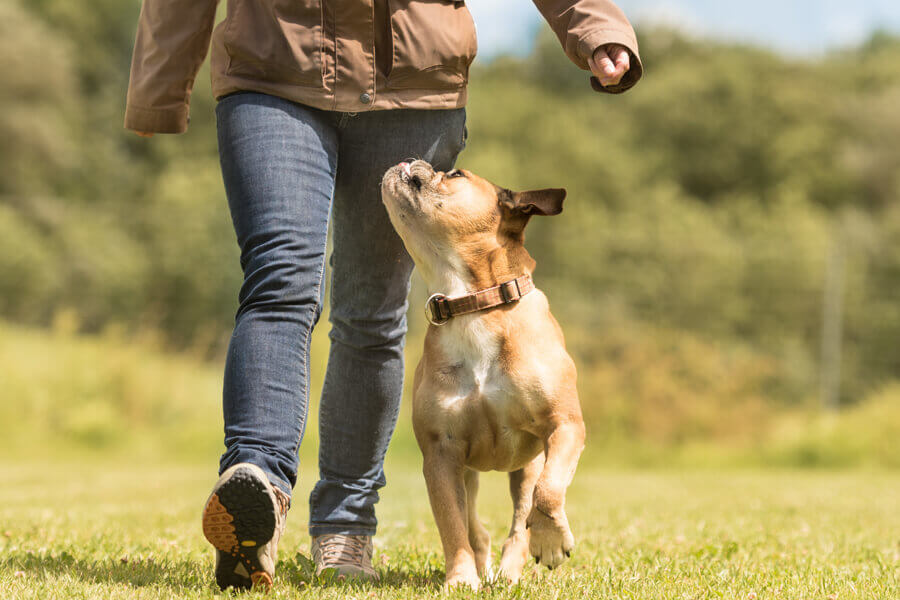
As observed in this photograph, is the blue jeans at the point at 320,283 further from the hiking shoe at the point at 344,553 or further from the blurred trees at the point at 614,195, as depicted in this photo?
the blurred trees at the point at 614,195

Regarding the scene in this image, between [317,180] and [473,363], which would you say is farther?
[473,363]

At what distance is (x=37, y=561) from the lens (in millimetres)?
3021

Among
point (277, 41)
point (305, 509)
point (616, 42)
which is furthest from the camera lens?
point (305, 509)

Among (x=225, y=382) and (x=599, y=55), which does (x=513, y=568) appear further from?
(x=599, y=55)

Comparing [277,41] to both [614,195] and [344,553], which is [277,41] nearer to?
[344,553]

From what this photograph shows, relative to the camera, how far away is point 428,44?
2.78m

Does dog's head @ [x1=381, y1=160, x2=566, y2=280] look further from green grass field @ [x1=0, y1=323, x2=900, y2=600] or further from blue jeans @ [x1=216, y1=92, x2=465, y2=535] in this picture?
green grass field @ [x1=0, y1=323, x2=900, y2=600]

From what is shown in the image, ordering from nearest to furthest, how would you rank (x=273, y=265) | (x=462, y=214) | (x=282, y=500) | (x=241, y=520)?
(x=241, y=520), (x=282, y=500), (x=273, y=265), (x=462, y=214)

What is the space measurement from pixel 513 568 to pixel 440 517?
0.86 feet

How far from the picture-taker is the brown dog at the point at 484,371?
275 centimetres

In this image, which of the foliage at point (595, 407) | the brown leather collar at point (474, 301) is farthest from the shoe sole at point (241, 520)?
the foliage at point (595, 407)

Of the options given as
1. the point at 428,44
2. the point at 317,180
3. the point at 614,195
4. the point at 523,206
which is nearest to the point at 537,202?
the point at 523,206

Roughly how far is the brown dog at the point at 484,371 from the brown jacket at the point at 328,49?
11.0 inches

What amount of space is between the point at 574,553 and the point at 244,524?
65.2 inches
